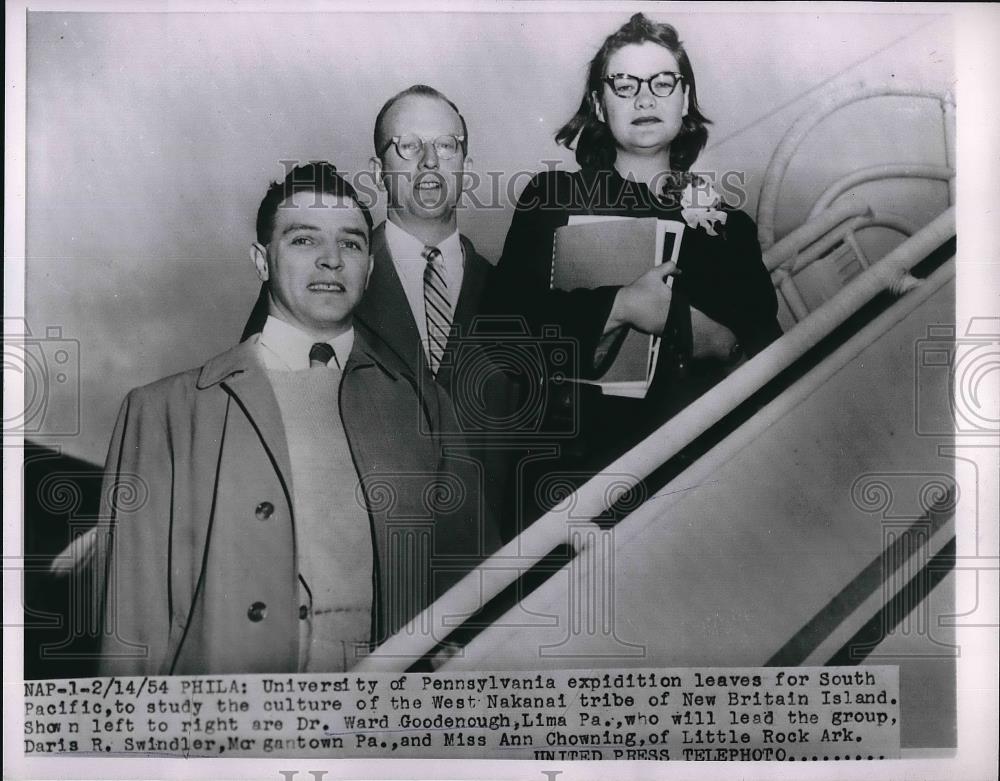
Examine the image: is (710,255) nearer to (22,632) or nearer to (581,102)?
(581,102)

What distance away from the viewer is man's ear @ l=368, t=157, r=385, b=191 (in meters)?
2.73

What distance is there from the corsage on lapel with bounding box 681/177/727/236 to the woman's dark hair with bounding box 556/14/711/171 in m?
0.08

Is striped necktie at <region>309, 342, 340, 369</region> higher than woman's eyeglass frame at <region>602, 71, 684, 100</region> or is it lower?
lower

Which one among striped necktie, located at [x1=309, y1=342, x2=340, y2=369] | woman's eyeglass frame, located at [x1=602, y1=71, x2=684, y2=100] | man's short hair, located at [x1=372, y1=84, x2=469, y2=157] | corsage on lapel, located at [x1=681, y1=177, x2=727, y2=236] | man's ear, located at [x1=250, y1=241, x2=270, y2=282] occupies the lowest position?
striped necktie, located at [x1=309, y1=342, x2=340, y2=369]

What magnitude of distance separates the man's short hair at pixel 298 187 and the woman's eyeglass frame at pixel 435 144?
172 millimetres

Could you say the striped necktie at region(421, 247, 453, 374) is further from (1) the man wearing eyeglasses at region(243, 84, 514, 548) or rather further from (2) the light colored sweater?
(2) the light colored sweater

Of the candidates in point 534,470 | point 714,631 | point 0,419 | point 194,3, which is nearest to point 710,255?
point 534,470

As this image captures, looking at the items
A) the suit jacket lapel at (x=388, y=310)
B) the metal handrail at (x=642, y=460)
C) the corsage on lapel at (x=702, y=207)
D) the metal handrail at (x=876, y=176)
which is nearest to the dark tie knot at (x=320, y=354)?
the suit jacket lapel at (x=388, y=310)

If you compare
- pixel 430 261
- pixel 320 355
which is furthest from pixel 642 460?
pixel 320 355

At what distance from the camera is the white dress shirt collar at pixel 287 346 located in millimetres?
2703

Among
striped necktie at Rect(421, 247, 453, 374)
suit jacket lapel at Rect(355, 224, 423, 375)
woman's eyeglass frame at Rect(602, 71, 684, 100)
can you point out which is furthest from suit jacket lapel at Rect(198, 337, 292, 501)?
woman's eyeglass frame at Rect(602, 71, 684, 100)

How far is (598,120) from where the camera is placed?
2.76 meters

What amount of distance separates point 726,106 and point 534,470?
1.27 m

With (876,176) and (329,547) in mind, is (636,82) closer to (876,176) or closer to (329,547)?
(876,176)
